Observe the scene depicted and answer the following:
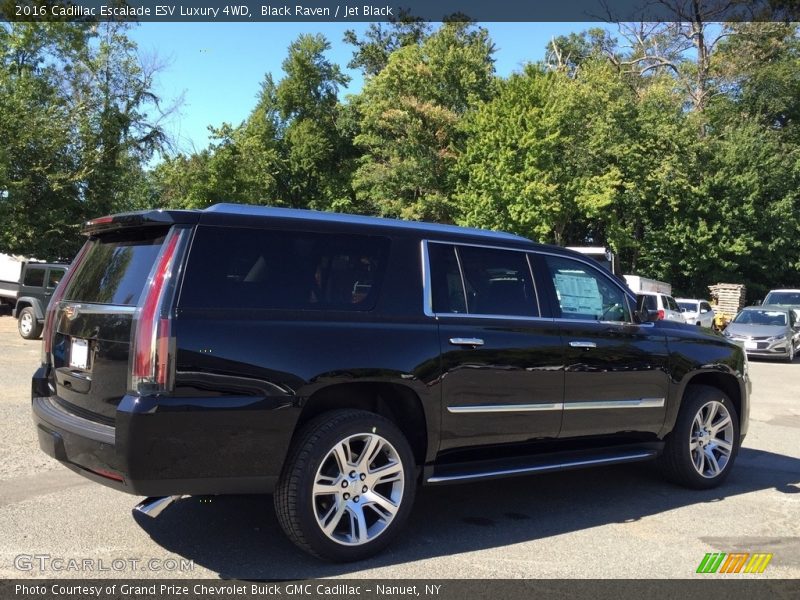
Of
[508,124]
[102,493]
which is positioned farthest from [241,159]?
[102,493]

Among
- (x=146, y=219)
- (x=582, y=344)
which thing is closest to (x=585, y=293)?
(x=582, y=344)

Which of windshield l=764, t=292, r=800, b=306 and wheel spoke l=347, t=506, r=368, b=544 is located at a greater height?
windshield l=764, t=292, r=800, b=306

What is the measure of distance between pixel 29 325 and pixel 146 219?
48.5 feet

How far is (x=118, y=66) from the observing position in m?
28.4

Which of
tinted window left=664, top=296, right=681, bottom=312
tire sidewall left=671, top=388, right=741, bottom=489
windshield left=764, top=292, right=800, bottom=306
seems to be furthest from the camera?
windshield left=764, top=292, right=800, bottom=306

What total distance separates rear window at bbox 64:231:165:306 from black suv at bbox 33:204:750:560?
14 millimetres

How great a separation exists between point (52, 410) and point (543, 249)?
11.2 ft

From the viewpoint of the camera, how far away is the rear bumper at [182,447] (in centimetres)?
332

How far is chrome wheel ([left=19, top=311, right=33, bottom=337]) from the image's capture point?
53.9 ft

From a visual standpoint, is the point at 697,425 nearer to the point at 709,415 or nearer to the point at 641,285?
the point at 709,415

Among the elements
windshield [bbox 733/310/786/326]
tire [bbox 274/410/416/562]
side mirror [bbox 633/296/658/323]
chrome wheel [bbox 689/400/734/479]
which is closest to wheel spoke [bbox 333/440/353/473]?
tire [bbox 274/410/416/562]

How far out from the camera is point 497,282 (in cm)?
471

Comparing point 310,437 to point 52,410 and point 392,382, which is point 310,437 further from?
point 52,410

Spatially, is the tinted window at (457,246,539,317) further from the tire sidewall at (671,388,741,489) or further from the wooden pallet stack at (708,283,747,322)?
the wooden pallet stack at (708,283,747,322)
